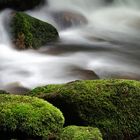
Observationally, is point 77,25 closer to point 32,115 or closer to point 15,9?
point 15,9

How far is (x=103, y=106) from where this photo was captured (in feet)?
16.0

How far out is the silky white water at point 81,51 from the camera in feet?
28.1

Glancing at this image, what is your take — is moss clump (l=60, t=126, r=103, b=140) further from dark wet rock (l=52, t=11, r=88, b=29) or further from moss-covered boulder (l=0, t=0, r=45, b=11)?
dark wet rock (l=52, t=11, r=88, b=29)

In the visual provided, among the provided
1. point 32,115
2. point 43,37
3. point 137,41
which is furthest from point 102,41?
point 32,115

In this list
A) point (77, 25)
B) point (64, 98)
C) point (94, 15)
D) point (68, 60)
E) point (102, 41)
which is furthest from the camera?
point (94, 15)

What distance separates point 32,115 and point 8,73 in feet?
14.6

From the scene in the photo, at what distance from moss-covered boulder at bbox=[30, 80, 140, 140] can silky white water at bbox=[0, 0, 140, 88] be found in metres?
2.94

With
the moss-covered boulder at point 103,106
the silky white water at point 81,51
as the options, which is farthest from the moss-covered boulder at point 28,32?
the moss-covered boulder at point 103,106

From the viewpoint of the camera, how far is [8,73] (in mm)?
8625

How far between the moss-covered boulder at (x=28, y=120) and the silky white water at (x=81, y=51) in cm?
341

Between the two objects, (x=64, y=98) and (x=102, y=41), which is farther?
(x=102, y=41)

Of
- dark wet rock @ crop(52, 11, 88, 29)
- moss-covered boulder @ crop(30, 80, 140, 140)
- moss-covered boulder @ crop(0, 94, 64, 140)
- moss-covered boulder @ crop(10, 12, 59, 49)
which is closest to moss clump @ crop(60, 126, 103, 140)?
moss-covered boulder @ crop(0, 94, 64, 140)

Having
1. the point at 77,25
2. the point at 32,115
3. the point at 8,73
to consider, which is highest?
the point at 77,25

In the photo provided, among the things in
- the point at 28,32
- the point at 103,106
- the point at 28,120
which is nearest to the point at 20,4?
the point at 28,32
